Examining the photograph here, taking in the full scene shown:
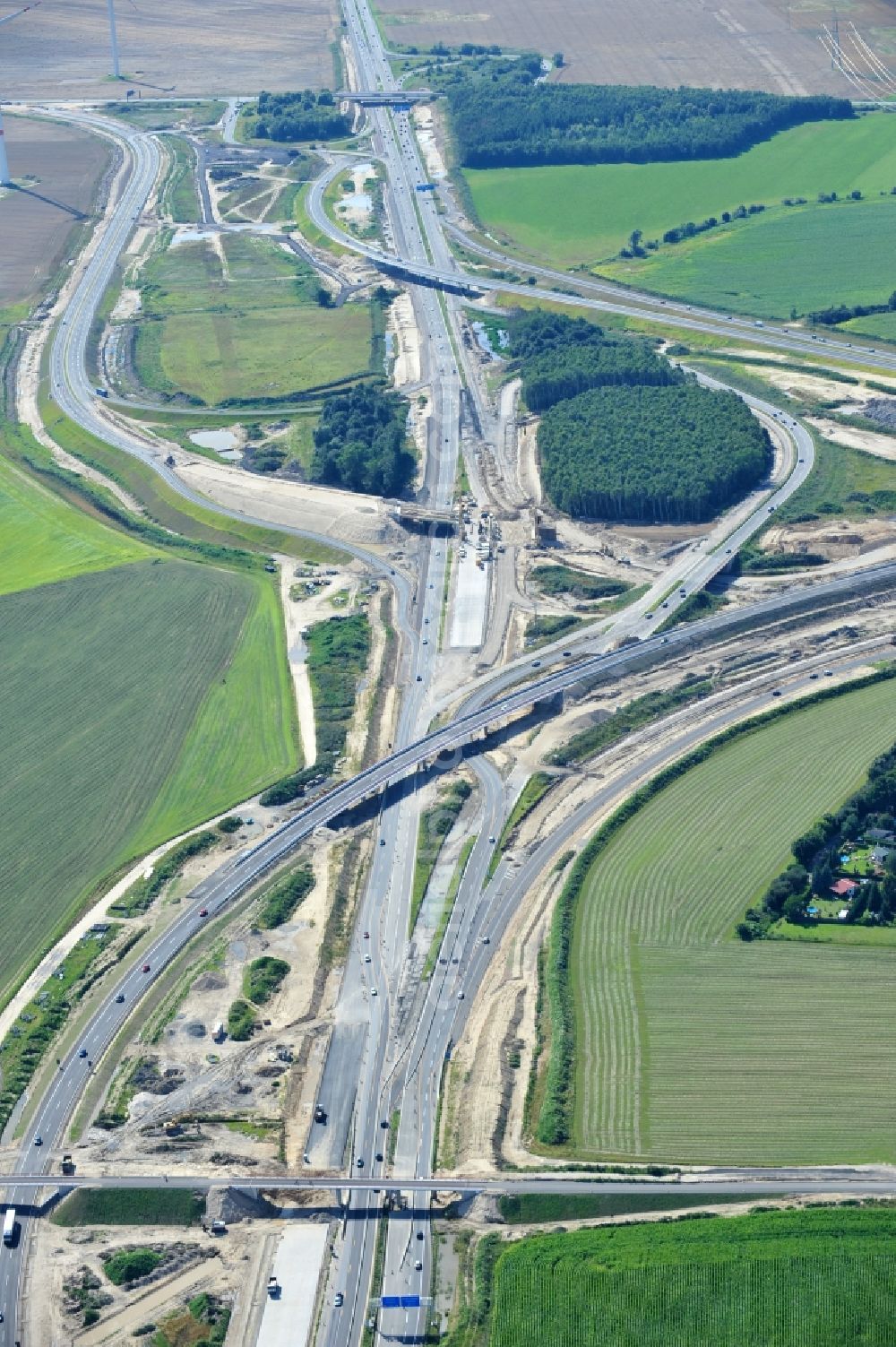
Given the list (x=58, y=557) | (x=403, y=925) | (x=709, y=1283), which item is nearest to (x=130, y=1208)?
(x=403, y=925)

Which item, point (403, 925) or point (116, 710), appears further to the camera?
point (116, 710)

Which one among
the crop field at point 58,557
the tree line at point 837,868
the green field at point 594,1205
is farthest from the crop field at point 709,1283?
the crop field at point 58,557

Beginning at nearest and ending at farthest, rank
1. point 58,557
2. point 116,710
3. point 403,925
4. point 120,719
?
1. point 403,925
2. point 120,719
3. point 116,710
4. point 58,557

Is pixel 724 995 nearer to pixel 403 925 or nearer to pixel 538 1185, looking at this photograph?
pixel 538 1185

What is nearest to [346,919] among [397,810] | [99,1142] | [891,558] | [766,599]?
[397,810]

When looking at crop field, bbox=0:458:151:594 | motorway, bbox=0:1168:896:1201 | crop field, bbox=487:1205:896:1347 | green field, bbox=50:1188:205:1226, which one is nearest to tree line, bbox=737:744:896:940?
motorway, bbox=0:1168:896:1201

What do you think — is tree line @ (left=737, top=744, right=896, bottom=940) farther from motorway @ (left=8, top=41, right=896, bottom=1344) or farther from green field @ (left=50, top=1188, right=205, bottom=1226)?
green field @ (left=50, top=1188, right=205, bottom=1226)
